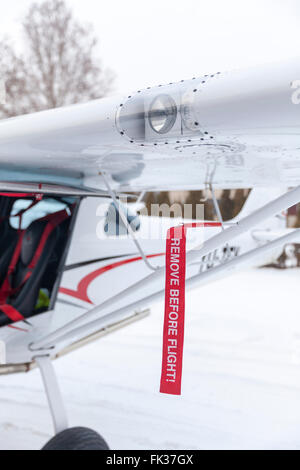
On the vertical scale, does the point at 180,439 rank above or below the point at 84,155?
below

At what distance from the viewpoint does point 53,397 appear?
6.64 ft

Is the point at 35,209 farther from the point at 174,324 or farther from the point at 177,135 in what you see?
the point at 177,135

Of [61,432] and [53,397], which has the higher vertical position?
[53,397]

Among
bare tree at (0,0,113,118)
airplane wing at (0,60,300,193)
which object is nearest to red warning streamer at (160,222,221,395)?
airplane wing at (0,60,300,193)

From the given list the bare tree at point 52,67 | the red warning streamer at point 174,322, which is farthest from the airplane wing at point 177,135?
the bare tree at point 52,67

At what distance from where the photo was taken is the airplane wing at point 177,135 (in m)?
0.93

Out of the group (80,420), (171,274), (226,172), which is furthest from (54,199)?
(80,420)

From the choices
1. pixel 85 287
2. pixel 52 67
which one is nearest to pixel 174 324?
pixel 85 287

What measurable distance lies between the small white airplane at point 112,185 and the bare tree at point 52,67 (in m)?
5.45

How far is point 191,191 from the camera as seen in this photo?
94.7 inches

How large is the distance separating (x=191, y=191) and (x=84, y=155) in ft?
3.28

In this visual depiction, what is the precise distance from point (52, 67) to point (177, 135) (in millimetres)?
7139

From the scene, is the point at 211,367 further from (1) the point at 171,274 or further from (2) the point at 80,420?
(1) the point at 171,274

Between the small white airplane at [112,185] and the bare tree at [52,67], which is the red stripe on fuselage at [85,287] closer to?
the small white airplane at [112,185]
